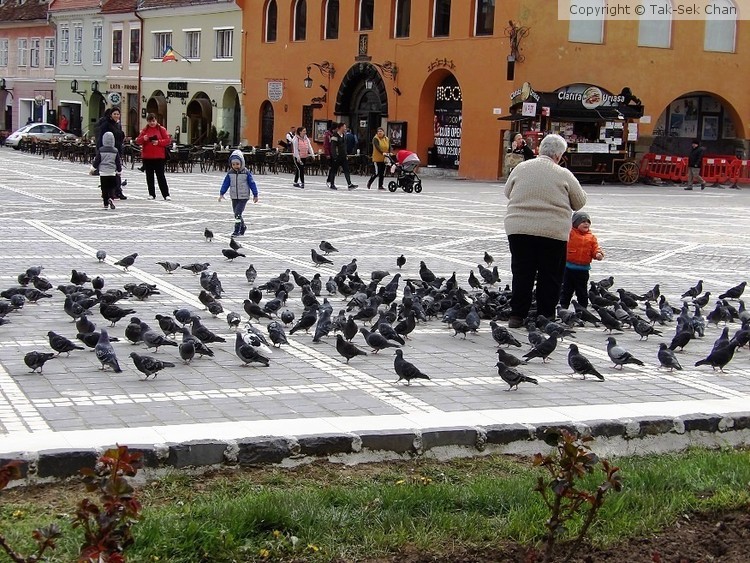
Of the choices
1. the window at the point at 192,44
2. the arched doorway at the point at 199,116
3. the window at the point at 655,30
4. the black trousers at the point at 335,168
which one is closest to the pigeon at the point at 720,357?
the black trousers at the point at 335,168

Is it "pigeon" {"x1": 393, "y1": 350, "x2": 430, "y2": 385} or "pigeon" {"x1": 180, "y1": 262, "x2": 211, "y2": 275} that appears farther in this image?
"pigeon" {"x1": 180, "y1": 262, "x2": 211, "y2": 275}

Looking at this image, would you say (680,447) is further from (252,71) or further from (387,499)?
(252,71)

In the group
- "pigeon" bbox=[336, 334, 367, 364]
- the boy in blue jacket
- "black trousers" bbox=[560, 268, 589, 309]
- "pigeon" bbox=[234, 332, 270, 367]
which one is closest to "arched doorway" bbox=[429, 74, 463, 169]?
the boy in blue jacket

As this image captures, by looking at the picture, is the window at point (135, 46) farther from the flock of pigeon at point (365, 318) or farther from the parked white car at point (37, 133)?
the flock of pigeon at point (365, 318)

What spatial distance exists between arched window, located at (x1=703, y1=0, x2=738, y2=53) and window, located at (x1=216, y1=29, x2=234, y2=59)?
69.2 feet

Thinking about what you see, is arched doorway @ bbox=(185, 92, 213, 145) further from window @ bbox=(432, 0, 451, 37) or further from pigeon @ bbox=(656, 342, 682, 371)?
pigeon @ bbox=(656, 342, 682, 371)

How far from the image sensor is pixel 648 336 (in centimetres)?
1095

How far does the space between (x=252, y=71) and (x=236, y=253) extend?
36.9 m

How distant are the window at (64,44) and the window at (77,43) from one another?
0.74 m

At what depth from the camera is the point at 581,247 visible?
11.8 meters

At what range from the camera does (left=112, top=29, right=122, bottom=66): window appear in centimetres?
5975

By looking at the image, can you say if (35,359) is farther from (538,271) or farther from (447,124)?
(447,124)
